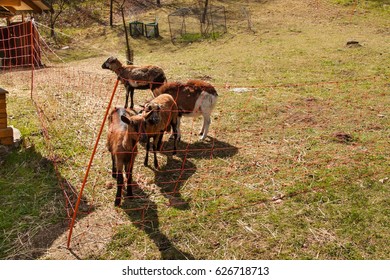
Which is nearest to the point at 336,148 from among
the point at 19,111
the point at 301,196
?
the point at 301,196

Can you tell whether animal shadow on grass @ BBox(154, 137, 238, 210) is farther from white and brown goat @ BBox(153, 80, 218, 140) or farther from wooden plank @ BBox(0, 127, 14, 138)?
wooden plank @ BBox(0, 127, 14, 138)

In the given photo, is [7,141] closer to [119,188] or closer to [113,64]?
[119,188]

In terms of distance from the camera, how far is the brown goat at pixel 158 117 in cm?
602

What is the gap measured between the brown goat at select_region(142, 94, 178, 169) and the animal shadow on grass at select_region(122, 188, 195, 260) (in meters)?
0.95

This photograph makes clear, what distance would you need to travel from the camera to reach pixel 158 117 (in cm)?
620

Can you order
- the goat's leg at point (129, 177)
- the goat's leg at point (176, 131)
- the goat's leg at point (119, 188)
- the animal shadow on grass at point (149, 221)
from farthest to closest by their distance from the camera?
the goat's leg at point (176, 131), the goat's leg at point (129, 177), the goat's leg at point (119, 188), the animal shadow on grass at point (149, 221)

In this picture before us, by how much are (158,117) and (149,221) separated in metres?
1.61

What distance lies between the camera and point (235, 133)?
874 centimetres

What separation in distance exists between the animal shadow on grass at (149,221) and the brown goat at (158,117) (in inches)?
37.2

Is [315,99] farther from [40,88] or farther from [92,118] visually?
[40,88]

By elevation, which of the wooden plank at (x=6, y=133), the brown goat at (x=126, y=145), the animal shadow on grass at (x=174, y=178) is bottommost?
the animal shadow on grass at (x=174, y=178)

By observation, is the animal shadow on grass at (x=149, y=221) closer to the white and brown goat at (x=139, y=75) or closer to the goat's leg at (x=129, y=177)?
the goat's leg at (x=129, y=177)

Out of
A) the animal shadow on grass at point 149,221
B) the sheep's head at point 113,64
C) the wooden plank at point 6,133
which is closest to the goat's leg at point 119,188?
the animal shadow on grass at point 149,221

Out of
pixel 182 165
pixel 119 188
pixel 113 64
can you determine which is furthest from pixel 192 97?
pixel 113 64
